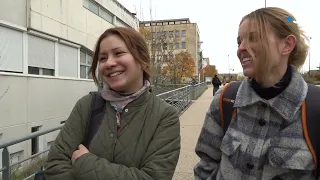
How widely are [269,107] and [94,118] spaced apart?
0.97 meters

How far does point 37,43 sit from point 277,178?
30.4 feet

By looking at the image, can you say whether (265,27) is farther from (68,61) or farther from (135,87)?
(68,61)

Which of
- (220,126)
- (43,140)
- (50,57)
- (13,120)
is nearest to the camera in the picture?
(220,126)

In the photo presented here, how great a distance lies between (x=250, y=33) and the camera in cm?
147

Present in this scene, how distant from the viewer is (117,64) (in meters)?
1.71

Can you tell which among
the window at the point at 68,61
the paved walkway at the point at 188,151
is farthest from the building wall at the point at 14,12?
the paved walkway at the point at 188,151

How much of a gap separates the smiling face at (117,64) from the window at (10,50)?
23.4 feet

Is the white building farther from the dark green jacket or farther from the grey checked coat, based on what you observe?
the grey checked coat

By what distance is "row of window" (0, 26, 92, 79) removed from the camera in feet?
26.0

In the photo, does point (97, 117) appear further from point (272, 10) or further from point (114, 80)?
point (272, 10)

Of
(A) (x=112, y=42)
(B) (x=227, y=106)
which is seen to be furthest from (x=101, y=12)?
(B) (x=227, y=106)

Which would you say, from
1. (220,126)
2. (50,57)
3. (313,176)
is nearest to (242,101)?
(220,126)

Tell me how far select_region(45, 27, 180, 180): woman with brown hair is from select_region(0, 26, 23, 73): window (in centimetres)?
710

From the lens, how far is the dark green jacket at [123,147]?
152 centimetres
